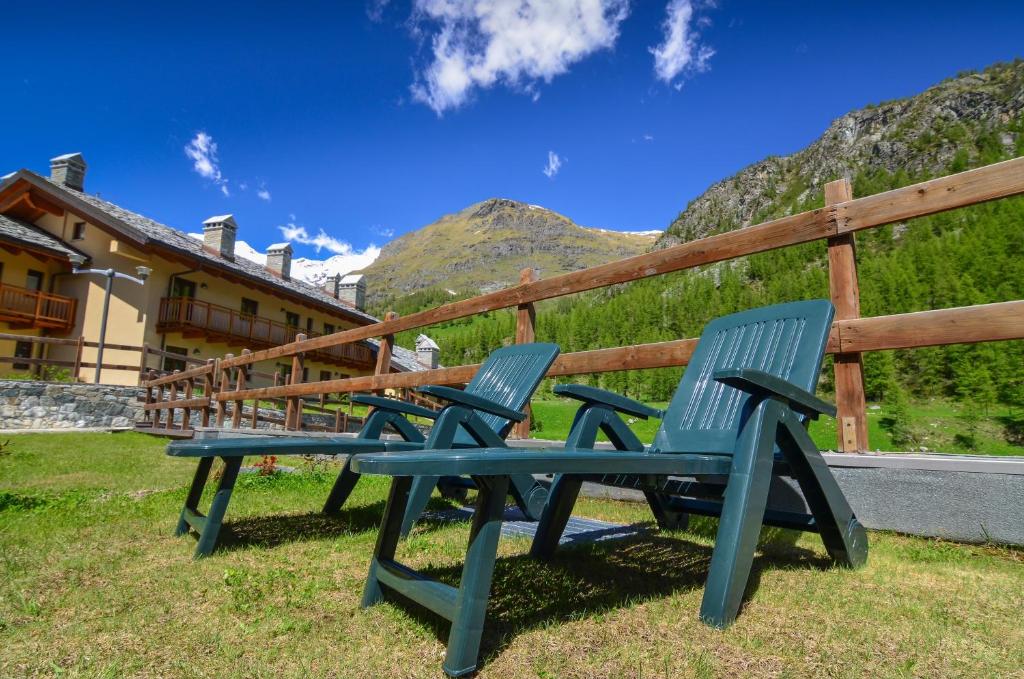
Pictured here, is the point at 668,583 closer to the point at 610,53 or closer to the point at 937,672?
the point at 937,672

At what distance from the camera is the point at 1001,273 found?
5.14 meters

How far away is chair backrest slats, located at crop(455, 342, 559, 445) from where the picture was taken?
3275 millimetres

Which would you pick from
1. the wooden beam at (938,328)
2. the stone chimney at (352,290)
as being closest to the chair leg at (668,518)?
the wooden beam at (938,328)

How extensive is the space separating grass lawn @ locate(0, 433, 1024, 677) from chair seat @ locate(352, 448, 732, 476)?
49cm

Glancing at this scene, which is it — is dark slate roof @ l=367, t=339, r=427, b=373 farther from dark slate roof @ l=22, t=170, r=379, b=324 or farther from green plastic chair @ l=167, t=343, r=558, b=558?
green plastic chair @ l=167, t=343, r=558, b=558

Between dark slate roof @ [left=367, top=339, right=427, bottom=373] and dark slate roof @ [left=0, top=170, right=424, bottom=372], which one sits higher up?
dark slate roof @ [left=0, top=170, right=424, bottom=372]

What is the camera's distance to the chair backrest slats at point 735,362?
2.30 meters

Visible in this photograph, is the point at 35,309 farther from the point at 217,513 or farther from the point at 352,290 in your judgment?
the point at 217,513

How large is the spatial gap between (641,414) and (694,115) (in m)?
37.1

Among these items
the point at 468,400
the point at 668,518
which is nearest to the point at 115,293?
the point at 468,400

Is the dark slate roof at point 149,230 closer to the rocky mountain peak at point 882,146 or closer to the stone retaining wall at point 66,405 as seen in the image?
the stone retaining wall at point 66,405

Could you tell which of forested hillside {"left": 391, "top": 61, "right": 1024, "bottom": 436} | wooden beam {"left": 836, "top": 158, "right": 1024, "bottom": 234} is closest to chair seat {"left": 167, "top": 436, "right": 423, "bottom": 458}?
wooden beam {"left": 836, "top": 158, "right": 1024, "bottom": 234}

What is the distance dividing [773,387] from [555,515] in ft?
3.34

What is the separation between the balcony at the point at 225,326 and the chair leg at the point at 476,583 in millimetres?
18348
